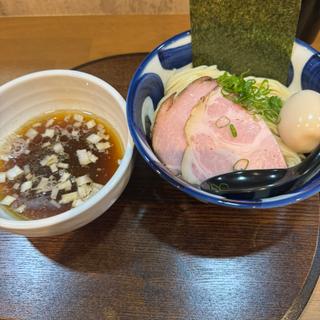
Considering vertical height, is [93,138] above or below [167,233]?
above

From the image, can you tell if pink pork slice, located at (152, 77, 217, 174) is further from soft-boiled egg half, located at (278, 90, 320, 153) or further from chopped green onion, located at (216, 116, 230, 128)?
soft-boiled egg half, located at (278, 90, 320, 153)

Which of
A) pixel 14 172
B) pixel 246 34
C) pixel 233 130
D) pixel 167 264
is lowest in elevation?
pixel 167 264

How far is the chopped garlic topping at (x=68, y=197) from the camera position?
94 centimetres

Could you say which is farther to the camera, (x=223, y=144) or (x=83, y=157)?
(x=83, y=157)

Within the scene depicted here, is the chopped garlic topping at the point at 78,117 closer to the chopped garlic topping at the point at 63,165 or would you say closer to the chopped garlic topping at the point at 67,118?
the chopped garlic topping at the point at 67,118

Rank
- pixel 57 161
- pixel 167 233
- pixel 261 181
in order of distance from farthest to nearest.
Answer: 1. pixel 57 161
2. pixel 167 233
3. pixel 261 181

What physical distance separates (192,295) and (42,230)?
36 centimetres

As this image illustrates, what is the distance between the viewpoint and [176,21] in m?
1.71

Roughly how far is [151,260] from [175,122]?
352 mm

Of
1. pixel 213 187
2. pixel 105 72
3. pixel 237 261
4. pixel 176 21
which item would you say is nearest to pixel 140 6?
pixel 176 21

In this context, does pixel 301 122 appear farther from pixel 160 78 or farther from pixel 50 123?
pixel 50 123

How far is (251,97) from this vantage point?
38.6 inches

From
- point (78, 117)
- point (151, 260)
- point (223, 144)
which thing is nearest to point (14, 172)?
point (78, 117)

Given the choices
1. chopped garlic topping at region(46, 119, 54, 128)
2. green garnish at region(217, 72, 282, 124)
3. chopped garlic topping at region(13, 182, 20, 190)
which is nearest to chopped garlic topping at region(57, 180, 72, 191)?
A: chopped garlic topping at region(13, 182, 20, 190)
